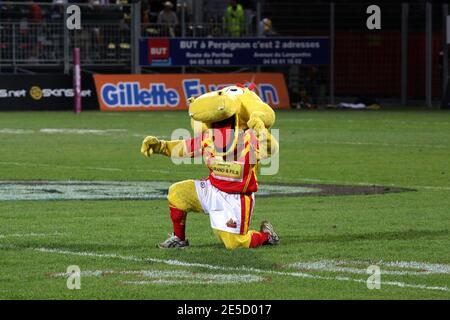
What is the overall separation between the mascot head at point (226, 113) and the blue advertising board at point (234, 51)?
26.2 meters

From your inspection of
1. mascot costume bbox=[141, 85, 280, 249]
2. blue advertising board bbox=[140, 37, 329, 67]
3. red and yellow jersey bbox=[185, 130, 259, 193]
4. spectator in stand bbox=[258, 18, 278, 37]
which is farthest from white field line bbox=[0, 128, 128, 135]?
red and yellow jersey bbox=[185, 130, 259, 193]

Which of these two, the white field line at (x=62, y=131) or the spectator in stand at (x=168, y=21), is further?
the spectator in stand at (x=168, y=21)

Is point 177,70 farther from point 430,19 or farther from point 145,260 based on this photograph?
point 145,260

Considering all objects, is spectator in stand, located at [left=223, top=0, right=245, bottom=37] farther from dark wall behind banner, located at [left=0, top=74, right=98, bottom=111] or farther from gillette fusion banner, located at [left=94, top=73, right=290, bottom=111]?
dark wall behind banner, located at [left=0, top=74, right=98, bottom=111]

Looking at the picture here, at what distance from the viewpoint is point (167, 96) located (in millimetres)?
37125

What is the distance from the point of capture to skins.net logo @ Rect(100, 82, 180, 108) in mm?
36469

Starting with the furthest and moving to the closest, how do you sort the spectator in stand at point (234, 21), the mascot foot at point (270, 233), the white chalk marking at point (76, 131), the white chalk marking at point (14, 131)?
the spectator in stand at point (234, 21) → the white chalk marking at point (76, 131) → the white chalk marking at point (14, 131) → the mascot foot at point (270, 233)

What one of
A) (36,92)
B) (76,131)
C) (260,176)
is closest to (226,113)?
(260,176)

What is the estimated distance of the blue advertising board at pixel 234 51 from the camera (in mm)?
37562

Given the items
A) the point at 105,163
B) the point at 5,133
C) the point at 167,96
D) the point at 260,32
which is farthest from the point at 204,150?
the point at 260,32

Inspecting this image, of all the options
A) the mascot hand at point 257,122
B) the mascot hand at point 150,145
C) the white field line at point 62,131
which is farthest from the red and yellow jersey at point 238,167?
the white field line at point 62,131

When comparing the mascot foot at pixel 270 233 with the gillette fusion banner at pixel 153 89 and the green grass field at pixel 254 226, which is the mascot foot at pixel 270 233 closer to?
the green grass field at pixel 254 226

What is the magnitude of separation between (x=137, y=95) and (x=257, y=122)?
85.1 ft

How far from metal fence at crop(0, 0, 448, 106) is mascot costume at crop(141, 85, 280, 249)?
83.5 feet
